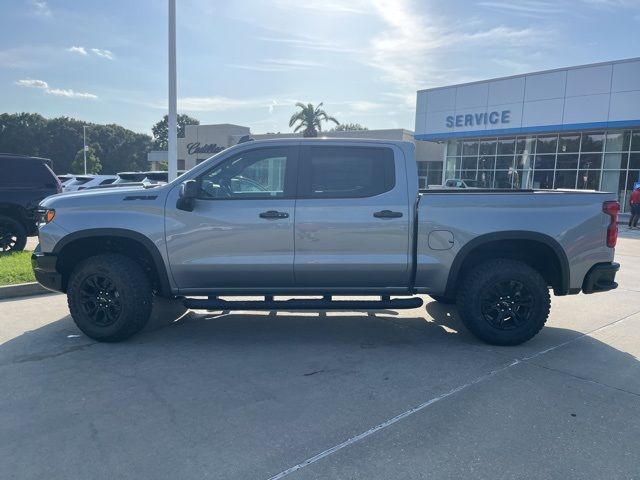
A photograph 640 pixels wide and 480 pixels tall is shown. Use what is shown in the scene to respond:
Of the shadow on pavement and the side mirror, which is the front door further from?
the shadow on pavement

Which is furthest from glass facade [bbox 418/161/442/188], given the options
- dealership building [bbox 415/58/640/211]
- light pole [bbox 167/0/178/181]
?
light pole [bbox 167/0/178/181]

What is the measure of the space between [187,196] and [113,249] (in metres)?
1.12

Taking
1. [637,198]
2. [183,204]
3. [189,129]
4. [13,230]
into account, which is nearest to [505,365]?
[183,204]

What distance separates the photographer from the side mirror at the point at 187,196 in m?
4.65

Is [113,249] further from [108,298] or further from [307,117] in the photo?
[307,117]

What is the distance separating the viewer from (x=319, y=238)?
15.9 feet

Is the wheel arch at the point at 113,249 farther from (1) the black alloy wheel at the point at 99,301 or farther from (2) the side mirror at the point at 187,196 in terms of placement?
(2) the side mirror at the point at 187,196

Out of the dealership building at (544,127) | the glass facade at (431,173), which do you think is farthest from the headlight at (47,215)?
the glass facade at (431,173)

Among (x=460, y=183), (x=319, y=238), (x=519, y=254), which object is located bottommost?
(x=519, y=254)

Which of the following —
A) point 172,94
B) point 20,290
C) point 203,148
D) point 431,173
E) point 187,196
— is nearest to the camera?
point 187,196

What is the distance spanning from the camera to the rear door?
15.8 feet

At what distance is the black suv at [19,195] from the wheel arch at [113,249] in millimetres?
5011

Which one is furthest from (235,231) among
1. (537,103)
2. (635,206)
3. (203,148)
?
(203,148)

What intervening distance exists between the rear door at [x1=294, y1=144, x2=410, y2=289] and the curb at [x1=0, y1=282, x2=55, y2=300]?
400 centimetres
